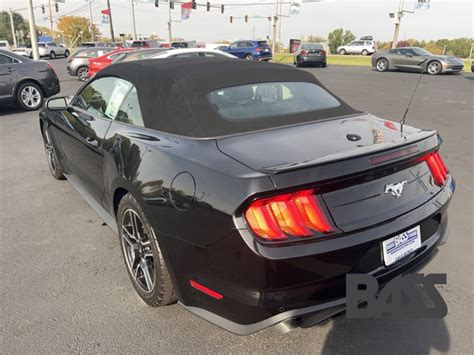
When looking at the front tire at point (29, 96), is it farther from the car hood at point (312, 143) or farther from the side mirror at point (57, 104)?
the car hood at point (312, 143)

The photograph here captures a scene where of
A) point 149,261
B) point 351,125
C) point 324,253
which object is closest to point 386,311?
point 324,253

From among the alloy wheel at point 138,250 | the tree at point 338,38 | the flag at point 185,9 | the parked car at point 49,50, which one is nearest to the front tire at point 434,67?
the alloy wheel at point 138,250

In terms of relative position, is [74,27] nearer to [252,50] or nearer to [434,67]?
[252,50]

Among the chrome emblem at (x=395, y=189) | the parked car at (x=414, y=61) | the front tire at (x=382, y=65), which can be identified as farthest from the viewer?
the front tire at (x=382, y=65)

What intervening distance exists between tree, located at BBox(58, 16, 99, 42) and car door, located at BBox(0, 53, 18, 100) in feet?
262

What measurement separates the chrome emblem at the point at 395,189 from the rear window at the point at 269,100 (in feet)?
3.22

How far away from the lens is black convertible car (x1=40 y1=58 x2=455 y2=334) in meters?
1.75

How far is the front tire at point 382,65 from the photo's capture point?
21.2 m

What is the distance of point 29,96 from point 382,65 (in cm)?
1827

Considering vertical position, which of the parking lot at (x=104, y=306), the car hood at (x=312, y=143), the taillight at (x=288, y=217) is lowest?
the parking lot at (x=104, y=306)

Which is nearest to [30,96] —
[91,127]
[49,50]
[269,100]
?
[91,127]

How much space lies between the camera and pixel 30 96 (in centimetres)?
991

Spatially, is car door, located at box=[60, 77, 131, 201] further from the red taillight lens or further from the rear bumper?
the red taillight lens

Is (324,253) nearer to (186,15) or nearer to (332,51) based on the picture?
(186,15)
